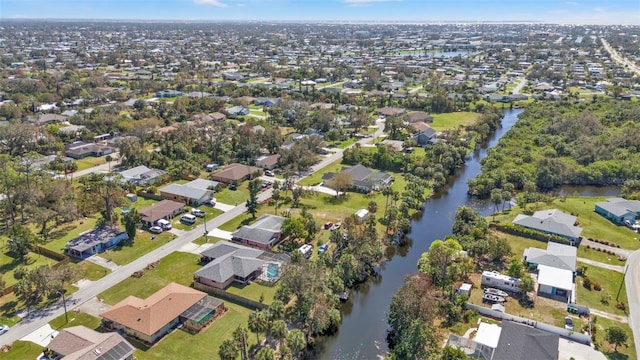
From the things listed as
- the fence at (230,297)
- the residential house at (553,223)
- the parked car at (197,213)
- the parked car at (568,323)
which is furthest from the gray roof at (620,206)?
the parked car at (197,213)

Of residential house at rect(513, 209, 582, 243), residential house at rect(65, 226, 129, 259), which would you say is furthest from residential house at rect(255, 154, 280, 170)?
residential house at rect(513, 209, 582, 243)

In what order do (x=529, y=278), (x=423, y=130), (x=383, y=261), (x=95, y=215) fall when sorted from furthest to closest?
(x=423, y=130) → (x=95, y=215) → (x=383, y=261) → (x=529, y=278)

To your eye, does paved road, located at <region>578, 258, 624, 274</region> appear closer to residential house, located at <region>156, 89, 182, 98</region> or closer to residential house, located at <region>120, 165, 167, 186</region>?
residential house, located at <region>120, 165, 167, 186</region>

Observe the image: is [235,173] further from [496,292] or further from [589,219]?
[589,219]

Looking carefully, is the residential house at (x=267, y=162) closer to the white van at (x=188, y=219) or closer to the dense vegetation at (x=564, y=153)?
the white van at (x=188, y=219)

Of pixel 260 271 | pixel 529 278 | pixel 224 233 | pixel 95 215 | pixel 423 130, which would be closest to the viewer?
pixel 529 278

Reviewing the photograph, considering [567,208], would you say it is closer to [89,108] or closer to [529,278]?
[529,278]

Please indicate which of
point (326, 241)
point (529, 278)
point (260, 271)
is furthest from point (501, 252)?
point (260, 271)
